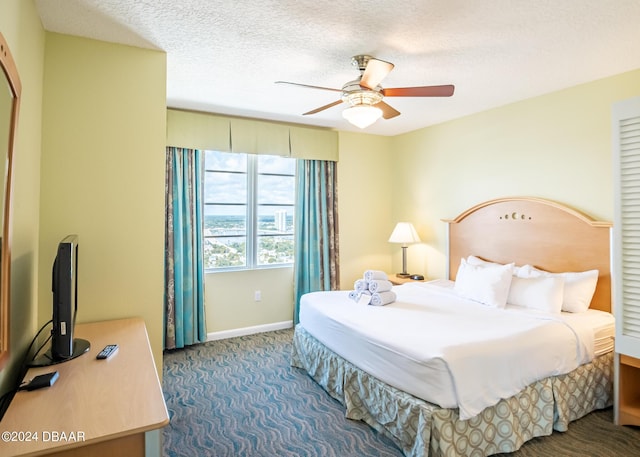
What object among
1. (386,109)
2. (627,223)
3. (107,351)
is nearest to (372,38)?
(386,109)

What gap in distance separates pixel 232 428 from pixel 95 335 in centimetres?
113

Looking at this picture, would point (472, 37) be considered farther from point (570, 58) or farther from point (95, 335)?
point (95, 335)

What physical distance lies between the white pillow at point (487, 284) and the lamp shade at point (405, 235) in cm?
106

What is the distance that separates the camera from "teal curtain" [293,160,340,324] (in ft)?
15.0

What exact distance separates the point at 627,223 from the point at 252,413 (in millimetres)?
2881

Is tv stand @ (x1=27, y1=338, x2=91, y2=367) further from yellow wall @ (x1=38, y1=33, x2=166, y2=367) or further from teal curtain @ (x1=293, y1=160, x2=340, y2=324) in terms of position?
teal curtain @ (x1=293, y1=160, x2=340, y2=324)

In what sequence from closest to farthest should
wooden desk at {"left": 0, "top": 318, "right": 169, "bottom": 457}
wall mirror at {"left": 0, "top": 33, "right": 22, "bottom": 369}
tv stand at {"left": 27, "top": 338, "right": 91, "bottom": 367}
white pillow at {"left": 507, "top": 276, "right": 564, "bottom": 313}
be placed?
wooden desk at {"left": 0, "top": 318, "right": 169, "bottom": 457}, wall mirror at {"left": 0, "top": 33, "right": 22, "bottom": 369}, tv stand at {"left": 27, "top": 338, "right": 91, "bottom": 367}, white pillow at {"left": 507, "top": 276, "right": 564, "bottom": 313}

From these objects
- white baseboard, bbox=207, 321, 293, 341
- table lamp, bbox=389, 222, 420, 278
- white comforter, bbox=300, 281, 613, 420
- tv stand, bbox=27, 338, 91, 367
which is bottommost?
white baseboard, bbox=207, 321, 293, 341

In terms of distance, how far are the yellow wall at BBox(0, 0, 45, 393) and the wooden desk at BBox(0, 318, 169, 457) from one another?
232 millimetres

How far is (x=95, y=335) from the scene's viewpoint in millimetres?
1996

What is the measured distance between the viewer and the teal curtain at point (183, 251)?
12.5 feet

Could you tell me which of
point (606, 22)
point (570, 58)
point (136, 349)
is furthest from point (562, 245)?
point (136, 349)

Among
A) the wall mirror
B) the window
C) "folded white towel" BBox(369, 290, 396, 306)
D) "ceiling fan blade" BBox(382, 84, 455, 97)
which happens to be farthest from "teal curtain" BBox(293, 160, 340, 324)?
the wall mirror

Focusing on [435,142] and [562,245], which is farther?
[435,142]
